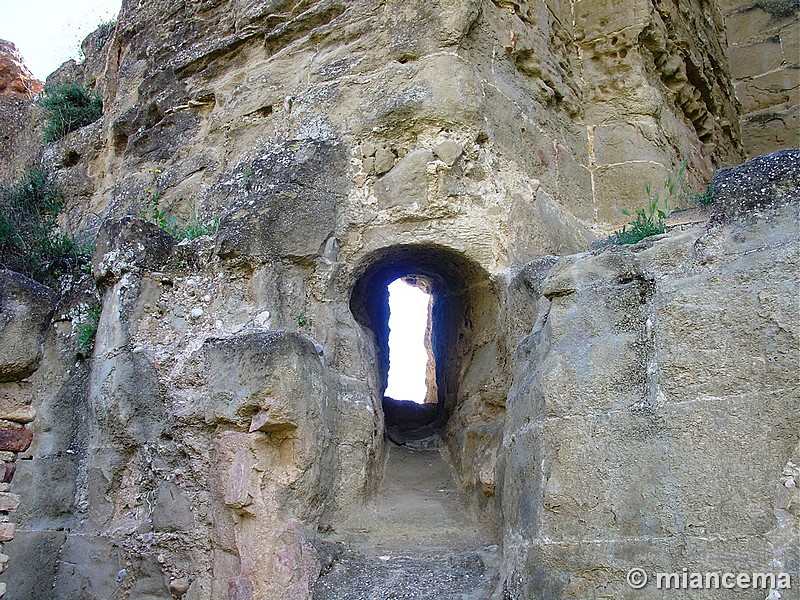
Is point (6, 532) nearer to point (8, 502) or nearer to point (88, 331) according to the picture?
point (8, 502)

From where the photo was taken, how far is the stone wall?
6.80 metres

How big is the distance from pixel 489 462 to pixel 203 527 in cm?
133

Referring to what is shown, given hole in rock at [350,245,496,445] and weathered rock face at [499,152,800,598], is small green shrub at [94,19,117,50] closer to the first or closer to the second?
hole in rock at [350,245,496,445]

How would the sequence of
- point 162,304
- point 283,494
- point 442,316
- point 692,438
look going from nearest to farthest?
point 692,438, point 283,494, point 162,304, point 442,316

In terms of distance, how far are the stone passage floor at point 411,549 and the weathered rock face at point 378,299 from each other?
10cm

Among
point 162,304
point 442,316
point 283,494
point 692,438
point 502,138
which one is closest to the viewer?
point 692,438

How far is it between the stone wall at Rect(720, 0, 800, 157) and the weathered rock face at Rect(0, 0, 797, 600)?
3.53 feet

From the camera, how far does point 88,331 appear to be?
4.55 metres

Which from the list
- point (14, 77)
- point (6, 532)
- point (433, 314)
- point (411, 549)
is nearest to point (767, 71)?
point (433, 314)

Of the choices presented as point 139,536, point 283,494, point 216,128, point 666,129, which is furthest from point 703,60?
point 139,536

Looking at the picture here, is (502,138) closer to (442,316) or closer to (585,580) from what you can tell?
(442,316)

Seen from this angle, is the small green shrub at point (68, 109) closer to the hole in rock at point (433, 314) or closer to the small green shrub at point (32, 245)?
the small green shrub at point (32, 245)

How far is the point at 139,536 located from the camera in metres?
3.91

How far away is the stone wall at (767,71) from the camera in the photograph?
6805 mm
